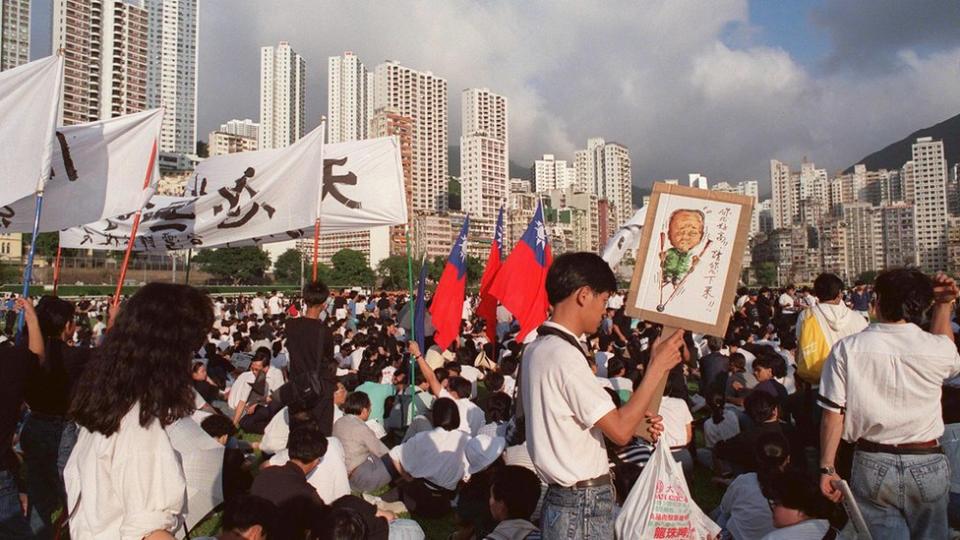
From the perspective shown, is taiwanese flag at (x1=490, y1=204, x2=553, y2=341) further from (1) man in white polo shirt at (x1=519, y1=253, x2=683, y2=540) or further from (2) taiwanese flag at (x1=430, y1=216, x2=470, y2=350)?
(1) man in white polo shirt at (x1=519, y1=253, x2=683, y2=540)

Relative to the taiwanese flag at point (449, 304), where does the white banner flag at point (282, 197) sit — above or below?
above

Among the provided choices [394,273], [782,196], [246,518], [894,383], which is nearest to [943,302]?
[894,383]

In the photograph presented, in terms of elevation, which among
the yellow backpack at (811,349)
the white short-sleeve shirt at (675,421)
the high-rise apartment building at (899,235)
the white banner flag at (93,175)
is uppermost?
the high-rise apartment building at (899,235)

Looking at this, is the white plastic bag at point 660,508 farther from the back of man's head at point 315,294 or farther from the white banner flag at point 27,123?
the white banner flag at point 27,123

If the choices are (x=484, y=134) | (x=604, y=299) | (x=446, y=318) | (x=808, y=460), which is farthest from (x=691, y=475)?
(x=484, y=134)

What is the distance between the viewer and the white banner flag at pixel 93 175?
22.1 feet

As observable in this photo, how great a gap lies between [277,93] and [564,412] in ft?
506

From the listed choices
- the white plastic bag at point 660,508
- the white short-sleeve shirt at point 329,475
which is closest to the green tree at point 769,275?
the white short-sleeve shirt at point 329,475

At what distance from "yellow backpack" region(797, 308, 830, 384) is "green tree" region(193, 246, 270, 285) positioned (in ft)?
284

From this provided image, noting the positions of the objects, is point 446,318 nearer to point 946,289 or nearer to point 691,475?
point 691,475

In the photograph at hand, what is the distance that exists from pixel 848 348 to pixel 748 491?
1.88m

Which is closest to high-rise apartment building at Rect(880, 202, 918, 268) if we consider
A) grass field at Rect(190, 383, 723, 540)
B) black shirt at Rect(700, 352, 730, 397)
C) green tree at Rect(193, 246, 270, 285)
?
green tree at Rect(193, 246, 270, 285)

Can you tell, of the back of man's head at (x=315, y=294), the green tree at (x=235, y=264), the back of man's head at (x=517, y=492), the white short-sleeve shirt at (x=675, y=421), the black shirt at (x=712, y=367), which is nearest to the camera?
the back of man's head at (x=517, y=492)

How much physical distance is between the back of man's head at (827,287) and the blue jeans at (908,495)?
90.4 inches
